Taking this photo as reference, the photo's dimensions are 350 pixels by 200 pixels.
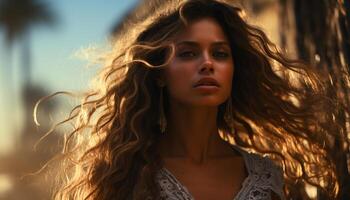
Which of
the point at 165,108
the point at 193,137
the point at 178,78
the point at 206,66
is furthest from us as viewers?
the point at 165,108

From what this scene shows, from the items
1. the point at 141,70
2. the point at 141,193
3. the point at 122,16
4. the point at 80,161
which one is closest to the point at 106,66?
the point at 141,70

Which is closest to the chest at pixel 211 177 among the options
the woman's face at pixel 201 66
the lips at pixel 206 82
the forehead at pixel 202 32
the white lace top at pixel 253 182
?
the white lace top at pixel 253 182

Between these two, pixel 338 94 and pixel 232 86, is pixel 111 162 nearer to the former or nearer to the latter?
pixel 232 86

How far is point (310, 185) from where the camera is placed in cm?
405

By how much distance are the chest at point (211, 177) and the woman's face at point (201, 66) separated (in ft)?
0.97

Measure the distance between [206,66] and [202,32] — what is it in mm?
211

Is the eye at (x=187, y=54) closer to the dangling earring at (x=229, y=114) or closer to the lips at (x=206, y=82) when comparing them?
the lips at (x=206, y=82)

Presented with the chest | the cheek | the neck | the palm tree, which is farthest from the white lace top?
the palm tree

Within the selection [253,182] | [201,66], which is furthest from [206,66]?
[253,182]

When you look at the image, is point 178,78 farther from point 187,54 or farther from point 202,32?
point 202,32

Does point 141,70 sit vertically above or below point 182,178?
above

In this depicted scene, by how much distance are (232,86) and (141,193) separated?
744 mm

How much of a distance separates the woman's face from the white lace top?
0.33 m

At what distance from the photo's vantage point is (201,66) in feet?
11.6
